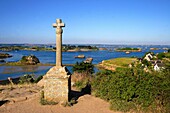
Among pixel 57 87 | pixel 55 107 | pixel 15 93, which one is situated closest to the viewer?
pixel 55 107

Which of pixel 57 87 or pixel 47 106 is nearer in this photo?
pixel 47 106

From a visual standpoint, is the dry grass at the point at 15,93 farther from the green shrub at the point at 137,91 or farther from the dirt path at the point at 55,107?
the green shrub at the point at 137,91

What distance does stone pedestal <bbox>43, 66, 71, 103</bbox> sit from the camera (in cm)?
923

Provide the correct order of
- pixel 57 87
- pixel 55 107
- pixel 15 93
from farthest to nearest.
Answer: pixel 15 93 → pixel 57 87 → pixel 55 107

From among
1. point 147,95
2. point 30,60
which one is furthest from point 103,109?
point 30,60

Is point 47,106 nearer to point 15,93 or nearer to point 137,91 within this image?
point 15,93

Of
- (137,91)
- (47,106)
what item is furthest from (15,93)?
(137,91)

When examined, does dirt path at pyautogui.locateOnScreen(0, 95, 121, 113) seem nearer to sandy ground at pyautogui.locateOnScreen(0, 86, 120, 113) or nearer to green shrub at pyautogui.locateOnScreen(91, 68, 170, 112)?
sandy ground at pyautogui.locateOnScreen(0, 86, 120, 113)

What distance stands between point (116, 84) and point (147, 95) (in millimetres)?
1443

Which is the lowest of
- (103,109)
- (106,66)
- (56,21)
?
(106,66)

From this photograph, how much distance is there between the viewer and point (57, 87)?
927cm

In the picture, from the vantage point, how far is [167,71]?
9.45 metres

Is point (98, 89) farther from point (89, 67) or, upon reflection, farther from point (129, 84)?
point (89, 67)

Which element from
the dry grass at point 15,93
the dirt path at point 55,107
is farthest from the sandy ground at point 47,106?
the dry grass at point 15,93
